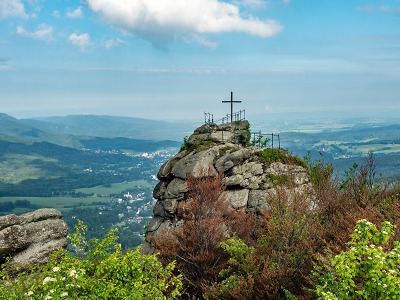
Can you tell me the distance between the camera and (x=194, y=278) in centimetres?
2775

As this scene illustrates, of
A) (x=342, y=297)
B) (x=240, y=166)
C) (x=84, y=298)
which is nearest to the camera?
(x=342, y=297)

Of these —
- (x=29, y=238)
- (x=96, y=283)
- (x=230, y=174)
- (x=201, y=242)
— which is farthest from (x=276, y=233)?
(x=29, y=238)

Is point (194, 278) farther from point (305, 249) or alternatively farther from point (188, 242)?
point (305, 249)

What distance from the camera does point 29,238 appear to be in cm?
2964

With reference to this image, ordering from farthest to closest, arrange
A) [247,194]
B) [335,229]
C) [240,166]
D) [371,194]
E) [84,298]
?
[240,166] < [247,194] < [371,194] < [335,229] < [84,298]

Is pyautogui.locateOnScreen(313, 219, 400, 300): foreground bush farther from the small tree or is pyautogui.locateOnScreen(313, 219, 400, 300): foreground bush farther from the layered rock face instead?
the layered rock face

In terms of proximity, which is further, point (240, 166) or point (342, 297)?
point (240, 166)

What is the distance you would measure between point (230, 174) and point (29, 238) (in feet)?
66.2

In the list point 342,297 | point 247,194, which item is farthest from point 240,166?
point 342,297

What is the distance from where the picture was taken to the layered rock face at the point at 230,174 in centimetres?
3616

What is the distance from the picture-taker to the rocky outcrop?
2844 cm

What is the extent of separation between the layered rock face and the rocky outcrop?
9.04m

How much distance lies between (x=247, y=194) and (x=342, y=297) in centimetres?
2236

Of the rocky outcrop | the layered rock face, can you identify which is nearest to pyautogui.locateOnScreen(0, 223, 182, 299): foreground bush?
the rocky outcrop
